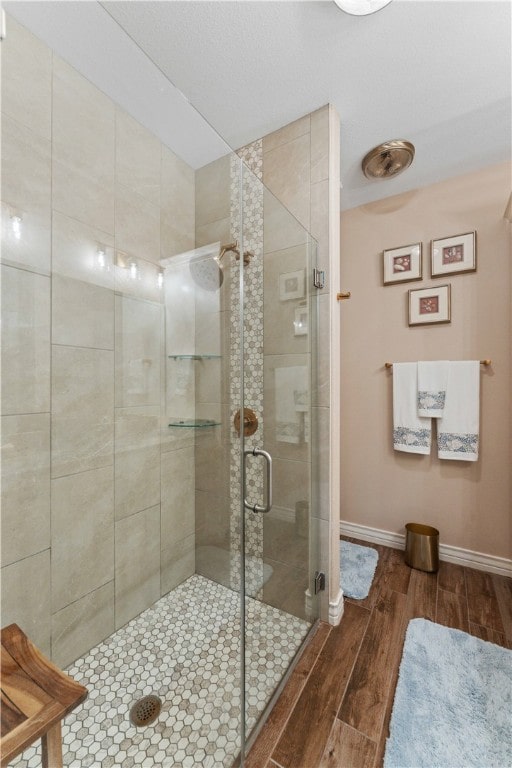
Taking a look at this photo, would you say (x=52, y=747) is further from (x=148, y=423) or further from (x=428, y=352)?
(x=428, y=352)

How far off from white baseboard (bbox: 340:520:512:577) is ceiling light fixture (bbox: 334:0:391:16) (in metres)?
2.79

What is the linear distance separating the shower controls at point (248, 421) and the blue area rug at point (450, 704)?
1.15 metres

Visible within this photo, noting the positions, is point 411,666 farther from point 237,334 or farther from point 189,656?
point 237,334

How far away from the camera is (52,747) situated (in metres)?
0.70

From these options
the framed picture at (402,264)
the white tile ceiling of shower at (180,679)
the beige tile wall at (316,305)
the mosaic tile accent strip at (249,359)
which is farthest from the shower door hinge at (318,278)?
the white tile ceiling of shower at (180,679)

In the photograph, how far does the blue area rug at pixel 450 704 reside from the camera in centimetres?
104

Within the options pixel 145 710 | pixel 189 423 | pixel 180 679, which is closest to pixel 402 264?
pixel 189 423

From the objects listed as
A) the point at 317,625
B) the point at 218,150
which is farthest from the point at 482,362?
the point at 218,150

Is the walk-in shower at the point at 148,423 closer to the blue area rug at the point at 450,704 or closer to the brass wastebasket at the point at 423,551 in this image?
the blue area rug at the point at 450,704

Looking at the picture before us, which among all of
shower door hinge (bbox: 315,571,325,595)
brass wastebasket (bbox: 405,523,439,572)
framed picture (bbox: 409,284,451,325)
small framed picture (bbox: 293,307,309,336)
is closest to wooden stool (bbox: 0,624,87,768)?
shower door hinge (bbox: 315,571,325,595)

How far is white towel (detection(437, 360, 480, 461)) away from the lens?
206 cm

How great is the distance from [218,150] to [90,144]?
1.90 feet

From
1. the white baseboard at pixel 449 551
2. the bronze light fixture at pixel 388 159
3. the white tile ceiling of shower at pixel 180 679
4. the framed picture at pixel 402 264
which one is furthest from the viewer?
the framed picture at pixel 402 264

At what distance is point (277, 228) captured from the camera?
4.97ft
